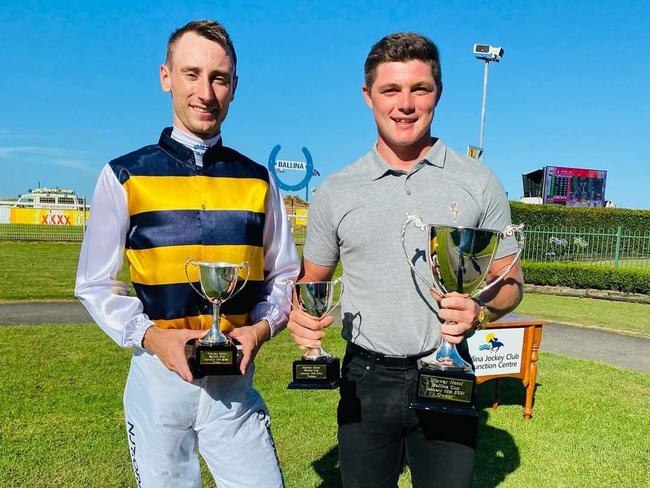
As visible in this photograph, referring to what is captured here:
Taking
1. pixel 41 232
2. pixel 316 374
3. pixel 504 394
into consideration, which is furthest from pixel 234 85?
pixel 41 232

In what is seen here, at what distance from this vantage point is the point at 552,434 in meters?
4.98

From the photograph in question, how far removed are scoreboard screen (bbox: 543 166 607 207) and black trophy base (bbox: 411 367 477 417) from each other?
3571 centimetres

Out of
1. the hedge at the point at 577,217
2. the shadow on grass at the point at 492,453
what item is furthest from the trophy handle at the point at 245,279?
the hedge at the point at 577,217

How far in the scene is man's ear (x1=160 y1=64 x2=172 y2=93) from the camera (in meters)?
2.10

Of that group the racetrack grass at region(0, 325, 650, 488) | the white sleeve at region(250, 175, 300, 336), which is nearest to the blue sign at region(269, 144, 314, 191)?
the racetrack grass at region(0, 325, 650, 488)

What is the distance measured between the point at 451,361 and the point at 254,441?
0.78m

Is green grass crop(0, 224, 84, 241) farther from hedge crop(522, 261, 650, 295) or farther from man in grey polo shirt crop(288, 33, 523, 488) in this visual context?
man in grey polo shirt crop(288, 33, 523, 488)

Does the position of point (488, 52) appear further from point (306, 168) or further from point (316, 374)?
point (316, 374)

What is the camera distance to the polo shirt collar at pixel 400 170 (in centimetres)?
221

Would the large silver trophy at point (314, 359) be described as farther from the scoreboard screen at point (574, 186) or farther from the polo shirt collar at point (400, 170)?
the scoreboard screen at point (574, 186)

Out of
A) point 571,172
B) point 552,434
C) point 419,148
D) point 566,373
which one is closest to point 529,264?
point 566,373

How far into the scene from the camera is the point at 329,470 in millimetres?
4102

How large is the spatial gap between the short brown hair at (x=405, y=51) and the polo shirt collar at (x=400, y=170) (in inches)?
8.7

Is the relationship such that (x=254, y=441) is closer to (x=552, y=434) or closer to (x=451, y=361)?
(x=451, y=361)
